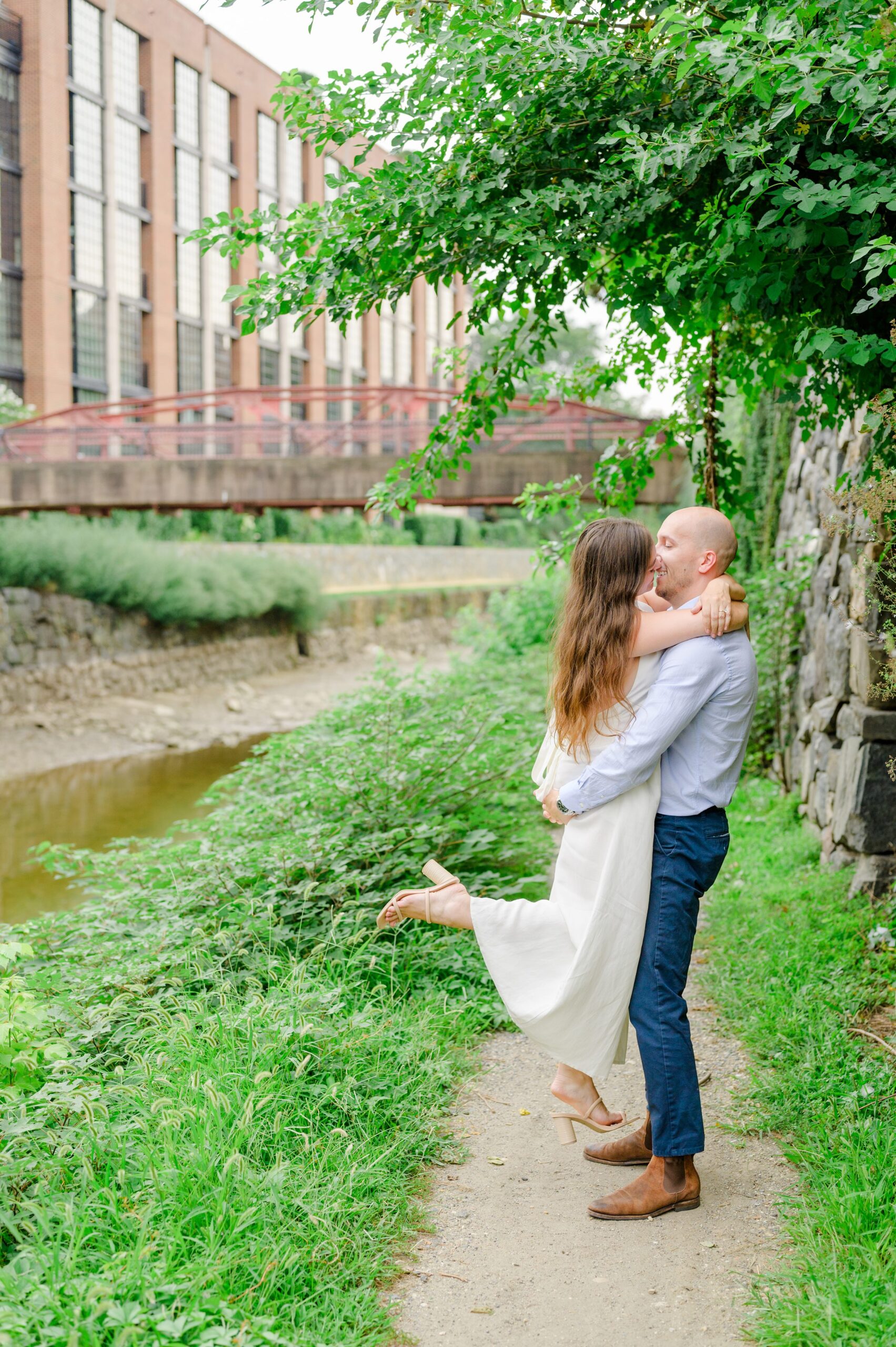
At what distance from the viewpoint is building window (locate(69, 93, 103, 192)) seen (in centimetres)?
3206

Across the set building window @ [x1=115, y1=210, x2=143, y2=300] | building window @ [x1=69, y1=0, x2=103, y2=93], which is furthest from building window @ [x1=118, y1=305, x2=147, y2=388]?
building window @ [x1=69, y1=0, x2=103, y2=93]

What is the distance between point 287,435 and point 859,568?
46.8 feet

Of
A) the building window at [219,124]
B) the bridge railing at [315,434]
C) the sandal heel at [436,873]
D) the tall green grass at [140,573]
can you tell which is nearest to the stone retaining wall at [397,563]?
the tall green grass at [140,573]

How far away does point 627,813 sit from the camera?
3049 millimetres

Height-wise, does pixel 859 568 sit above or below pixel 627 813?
above

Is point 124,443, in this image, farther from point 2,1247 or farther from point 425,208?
point 2,1247

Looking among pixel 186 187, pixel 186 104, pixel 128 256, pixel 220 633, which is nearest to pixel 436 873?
pixel 220 633

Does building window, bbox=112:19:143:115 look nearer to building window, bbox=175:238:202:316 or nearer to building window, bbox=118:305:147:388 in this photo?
building window, bbox=175:238:202:316

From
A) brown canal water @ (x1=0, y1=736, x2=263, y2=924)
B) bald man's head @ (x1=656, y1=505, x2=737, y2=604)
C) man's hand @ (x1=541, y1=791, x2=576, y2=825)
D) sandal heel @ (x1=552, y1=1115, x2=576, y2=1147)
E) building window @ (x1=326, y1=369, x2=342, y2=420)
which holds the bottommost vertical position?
brown canal water @ (x1=0, y1=736, x2=263, y2=924)

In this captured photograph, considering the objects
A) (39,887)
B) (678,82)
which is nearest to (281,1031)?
(678,82)

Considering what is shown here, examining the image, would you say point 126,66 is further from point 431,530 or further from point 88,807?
point 88,807

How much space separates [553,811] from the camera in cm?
323

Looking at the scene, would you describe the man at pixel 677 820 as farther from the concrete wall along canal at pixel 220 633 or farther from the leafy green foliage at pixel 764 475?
the concrete wall along canal at pixel 220 633

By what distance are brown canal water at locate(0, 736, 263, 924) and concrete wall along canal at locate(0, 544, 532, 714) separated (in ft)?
10.9
